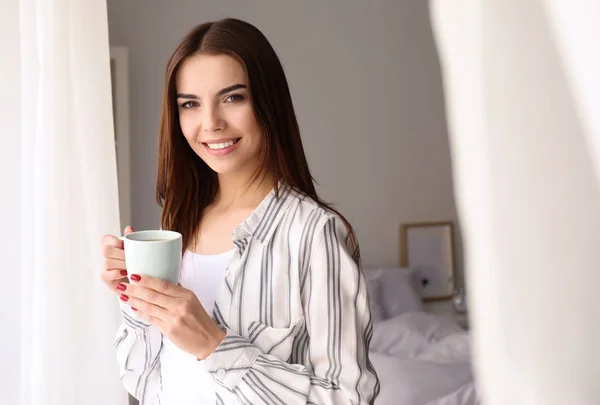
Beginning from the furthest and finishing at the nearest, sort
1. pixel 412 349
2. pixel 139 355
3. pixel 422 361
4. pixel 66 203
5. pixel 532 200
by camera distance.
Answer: pixel 412 349, pixel 422 361, pixel 66 203, pixel 139 355, pixel 532 200

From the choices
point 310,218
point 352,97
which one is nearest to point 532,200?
point 310,218

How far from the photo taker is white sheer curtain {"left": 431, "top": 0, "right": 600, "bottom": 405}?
520mm

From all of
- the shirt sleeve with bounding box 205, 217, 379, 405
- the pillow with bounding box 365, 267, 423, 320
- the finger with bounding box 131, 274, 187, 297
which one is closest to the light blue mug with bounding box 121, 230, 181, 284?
the finger with bounding box 131, 274, 187, 297

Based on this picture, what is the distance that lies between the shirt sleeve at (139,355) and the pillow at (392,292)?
2.14m

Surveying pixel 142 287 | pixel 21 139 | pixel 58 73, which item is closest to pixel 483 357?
pixel 142 287

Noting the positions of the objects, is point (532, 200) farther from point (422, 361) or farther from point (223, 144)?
point (422, 361)

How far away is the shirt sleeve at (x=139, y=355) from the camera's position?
103 centimetres

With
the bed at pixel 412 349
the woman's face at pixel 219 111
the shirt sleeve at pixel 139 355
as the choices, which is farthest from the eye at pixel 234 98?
the bed at pixel 412 349

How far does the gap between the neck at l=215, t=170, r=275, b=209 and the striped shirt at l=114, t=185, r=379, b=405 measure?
0.05 meters

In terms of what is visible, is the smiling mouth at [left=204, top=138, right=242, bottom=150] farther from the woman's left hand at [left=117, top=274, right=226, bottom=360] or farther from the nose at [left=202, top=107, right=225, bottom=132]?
the woman's left hand at [left=117, top=274, right=226, bottom=360]

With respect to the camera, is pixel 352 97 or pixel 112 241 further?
pixel 352 97

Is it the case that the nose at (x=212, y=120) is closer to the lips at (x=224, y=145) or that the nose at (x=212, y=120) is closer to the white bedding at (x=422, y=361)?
the lips at (x=224, y=145)

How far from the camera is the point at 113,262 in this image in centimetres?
93

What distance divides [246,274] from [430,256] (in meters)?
2.88
